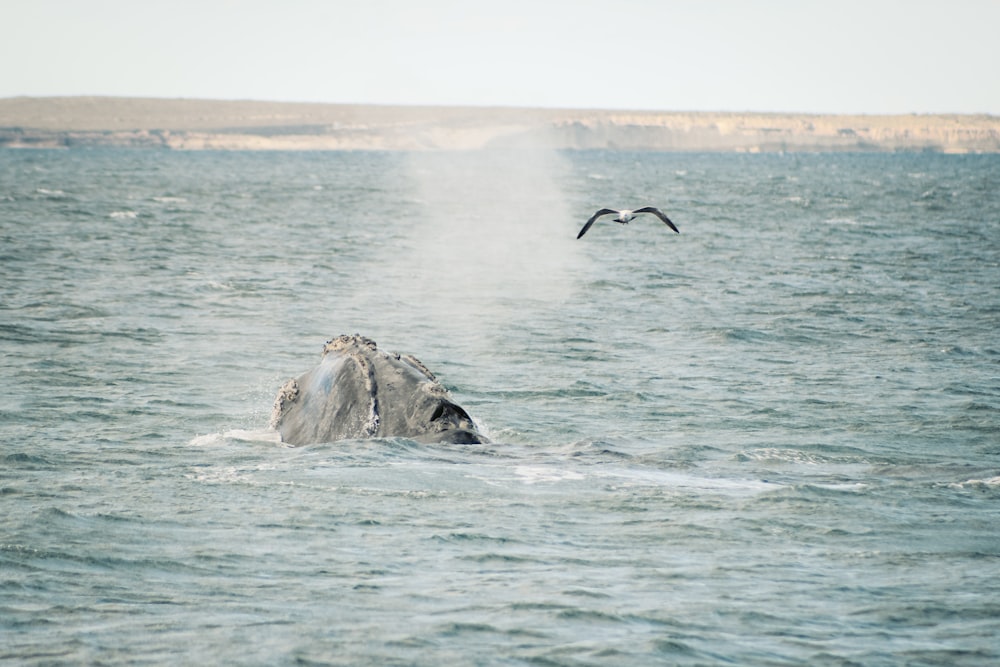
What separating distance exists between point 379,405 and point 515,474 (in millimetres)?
2205

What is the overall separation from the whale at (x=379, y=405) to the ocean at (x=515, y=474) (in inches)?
11.4

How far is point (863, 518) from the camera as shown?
1457 cm

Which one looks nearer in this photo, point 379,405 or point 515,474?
point 515,474

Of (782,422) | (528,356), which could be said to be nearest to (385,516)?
(782,422)

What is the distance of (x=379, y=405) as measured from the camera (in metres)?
16.8

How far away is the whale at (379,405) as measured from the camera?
16688mm

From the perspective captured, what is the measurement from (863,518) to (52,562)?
8887mm

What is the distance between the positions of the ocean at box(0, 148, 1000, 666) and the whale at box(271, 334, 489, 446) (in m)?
0.29

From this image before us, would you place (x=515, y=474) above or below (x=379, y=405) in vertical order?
below

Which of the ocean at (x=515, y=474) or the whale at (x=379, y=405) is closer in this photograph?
the ocean at (x=515, y=474)

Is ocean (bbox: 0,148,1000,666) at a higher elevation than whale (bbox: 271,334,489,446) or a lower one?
lower

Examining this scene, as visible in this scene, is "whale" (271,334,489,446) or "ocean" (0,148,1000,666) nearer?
"ocean" (0,148,1000,666)

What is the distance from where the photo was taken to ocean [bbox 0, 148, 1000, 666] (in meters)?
11.1

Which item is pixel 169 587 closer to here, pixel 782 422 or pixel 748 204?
pixel 782 422
